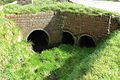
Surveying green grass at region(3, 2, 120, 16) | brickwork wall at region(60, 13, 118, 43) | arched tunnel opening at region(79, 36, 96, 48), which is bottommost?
arched tunnel opening at region(79, 36, 96, 48)

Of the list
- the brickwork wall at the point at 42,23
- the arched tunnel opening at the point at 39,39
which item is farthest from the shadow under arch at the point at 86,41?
the arched tunnel opening at the point at 39,39

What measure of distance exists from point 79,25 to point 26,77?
4219mm

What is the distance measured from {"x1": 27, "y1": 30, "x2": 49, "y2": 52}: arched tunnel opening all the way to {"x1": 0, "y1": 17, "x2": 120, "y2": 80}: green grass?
1.15m

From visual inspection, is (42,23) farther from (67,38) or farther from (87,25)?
(87,25)

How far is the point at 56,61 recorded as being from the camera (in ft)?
42.4

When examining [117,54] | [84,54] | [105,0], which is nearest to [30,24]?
[84,54]

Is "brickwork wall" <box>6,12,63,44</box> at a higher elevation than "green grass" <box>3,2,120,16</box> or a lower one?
lower

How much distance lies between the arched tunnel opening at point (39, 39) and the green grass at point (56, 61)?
115 centimetres

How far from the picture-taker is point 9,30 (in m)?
13.1

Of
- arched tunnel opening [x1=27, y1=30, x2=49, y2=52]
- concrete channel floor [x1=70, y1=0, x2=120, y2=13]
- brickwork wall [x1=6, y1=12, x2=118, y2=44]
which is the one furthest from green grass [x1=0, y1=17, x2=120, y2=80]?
concrete channel floor [x1=70, y1=0, x2=120, y2=13]

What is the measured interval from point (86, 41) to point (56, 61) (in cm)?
267

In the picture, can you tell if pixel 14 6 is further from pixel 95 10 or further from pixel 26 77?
pixel 26 77

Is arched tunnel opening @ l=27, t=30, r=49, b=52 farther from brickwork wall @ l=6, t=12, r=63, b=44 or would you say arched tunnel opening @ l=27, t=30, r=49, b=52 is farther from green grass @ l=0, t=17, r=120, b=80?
green grass @ l=0, t=17, r=120, b=80

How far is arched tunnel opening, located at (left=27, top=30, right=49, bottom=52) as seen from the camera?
15.0 meters
